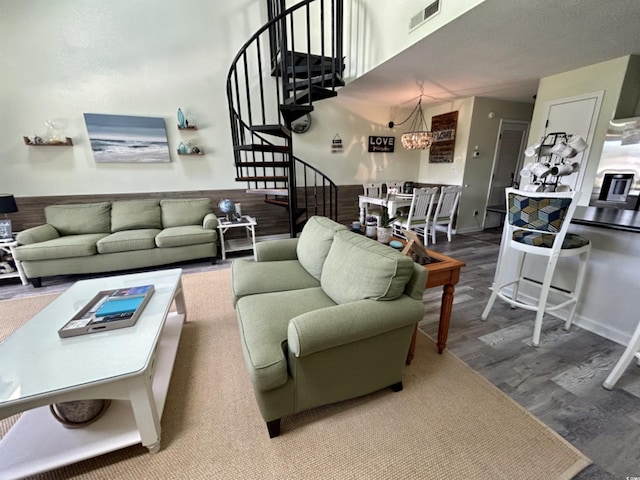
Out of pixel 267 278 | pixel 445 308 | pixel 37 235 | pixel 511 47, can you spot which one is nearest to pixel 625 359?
pixel 445 308

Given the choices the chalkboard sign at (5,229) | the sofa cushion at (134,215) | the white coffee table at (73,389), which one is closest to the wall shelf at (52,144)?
the sofa cushion at (134,215)

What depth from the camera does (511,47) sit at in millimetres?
2494

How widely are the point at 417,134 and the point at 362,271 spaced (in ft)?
11.6

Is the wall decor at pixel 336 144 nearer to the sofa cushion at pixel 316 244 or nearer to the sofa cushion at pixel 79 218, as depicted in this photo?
the sofa cushion at pixel 316 244

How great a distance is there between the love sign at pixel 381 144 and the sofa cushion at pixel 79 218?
439 centimetres

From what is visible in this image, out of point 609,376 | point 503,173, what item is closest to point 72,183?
point 609,376

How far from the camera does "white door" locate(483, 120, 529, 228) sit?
4805 mm

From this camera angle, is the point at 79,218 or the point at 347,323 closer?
the point at 347,323

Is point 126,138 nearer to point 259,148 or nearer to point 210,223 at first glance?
point 210,223

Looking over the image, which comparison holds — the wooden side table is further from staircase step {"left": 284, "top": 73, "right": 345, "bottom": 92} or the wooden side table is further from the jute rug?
staircase step {"left": 284, "top": 73, "right": 345, "bottom": 92}

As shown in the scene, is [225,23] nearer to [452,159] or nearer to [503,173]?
[452,159]

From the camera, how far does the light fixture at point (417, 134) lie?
414cm

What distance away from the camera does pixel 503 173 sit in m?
5.00

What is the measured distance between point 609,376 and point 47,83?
593cm
